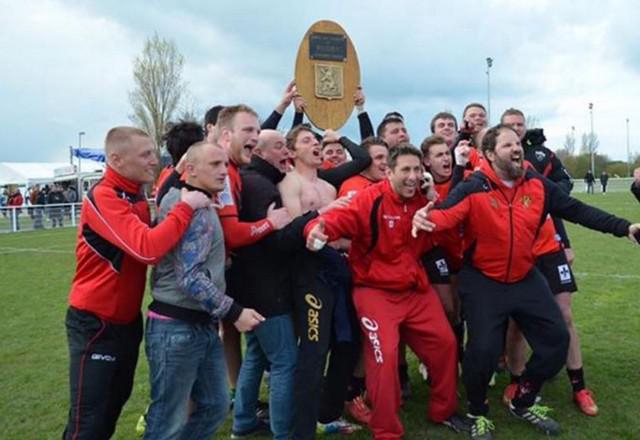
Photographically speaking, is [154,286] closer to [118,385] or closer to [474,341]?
[118,385]

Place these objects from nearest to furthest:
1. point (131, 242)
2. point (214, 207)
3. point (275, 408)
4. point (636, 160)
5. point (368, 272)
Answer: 1. point (131, 242)
2. point (214, 207)
3. point (275, 408)
4. point (368, 272)
5. point (636, 160)

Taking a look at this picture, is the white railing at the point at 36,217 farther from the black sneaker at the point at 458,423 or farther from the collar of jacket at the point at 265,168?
the black sneaker at the point at 458,423

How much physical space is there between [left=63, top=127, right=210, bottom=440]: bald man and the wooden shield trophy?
2865mm

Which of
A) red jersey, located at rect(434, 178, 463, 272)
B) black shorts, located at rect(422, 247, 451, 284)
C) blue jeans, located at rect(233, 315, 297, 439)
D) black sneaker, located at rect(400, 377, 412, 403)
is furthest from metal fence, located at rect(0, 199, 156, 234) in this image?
blue jeans, located at rect(233, 315, 297, 439)

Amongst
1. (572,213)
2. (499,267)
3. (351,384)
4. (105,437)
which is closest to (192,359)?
(105,437)

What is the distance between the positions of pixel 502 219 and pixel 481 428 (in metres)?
1.55

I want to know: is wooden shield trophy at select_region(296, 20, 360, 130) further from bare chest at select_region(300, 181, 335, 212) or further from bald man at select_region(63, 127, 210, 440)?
bald man at select_region(63, 127, 210, 440)

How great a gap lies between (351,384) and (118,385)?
2176mm

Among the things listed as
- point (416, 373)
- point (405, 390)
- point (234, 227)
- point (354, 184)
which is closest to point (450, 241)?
point (354, 184)

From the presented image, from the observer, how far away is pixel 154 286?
10.4 feet

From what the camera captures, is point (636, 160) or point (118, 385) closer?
point (118, 385)

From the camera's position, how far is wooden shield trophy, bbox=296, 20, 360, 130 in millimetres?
5832

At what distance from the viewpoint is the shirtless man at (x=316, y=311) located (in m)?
3.91

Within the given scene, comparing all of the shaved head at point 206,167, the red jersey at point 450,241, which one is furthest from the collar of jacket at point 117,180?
the red jersey at point 450,241
